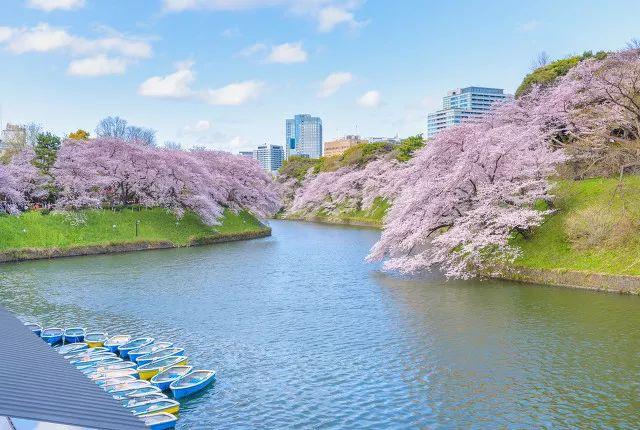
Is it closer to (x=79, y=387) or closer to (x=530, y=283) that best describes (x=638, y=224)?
(x=530, y=283)

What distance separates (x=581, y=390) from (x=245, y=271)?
1068 inches

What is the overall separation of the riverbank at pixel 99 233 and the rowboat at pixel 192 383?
34.1 metres

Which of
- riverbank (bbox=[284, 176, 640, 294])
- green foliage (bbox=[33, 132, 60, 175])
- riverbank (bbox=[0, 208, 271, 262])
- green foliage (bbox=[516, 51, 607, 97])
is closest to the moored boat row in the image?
riverbank (bbox=[284, 176, 640, 294])

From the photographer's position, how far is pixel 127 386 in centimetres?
1662

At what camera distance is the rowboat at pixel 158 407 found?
49.1 ft

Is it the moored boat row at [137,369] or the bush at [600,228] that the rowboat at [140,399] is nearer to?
the moored boat row at [137,369]

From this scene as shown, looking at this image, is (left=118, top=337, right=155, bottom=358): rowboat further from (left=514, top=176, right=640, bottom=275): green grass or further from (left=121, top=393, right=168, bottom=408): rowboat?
(left=514, top=176, right=640, bottom=275): green grass

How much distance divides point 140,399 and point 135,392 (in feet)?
2.02

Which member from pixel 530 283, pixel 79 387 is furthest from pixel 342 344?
pixel 530 283

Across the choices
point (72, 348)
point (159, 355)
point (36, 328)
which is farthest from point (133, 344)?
point (36, 328)

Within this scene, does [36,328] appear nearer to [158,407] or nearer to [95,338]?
[95,338]

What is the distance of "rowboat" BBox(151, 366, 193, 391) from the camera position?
57.0 feet

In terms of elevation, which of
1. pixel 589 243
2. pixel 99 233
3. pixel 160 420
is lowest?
pixel 160 420

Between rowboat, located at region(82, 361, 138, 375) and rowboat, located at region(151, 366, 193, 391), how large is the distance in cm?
112
